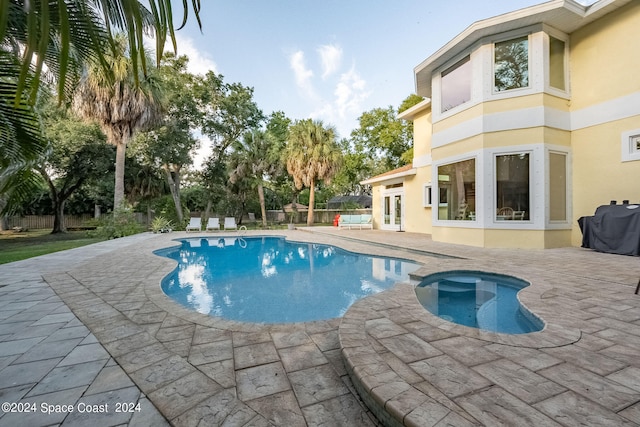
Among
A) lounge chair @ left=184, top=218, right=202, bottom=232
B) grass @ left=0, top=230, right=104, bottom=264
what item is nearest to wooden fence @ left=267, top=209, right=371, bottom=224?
lounge chair @ left=184, top=218, right=202, bottom=232

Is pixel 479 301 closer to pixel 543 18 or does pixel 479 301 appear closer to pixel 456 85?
pixel 456 85

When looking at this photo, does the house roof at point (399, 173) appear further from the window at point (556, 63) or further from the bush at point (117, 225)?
the bush at point (117, 225)

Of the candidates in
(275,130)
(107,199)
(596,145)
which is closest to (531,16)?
(596,145)

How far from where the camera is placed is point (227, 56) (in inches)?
709

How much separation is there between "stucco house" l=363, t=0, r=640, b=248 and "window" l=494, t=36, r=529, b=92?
1.0 inches

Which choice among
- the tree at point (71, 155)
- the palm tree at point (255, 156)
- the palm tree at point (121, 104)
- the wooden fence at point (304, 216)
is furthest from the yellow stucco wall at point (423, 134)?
the tree at point (71, 155)

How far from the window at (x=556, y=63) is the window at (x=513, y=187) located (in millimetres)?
2360

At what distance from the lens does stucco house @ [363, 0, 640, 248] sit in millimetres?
7332

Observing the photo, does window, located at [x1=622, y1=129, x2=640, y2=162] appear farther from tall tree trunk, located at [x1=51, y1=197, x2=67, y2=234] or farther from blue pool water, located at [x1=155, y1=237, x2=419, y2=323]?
tall tree trunk, located at [x1=51, y1=197, x2=67, y2=234]

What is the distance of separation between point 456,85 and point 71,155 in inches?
739

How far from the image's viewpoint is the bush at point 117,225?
43.1 feet

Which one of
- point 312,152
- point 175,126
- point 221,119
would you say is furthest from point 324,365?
point 221,119

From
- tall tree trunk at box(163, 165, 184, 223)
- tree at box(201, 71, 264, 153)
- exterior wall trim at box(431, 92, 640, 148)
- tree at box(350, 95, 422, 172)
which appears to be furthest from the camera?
tree at box(350, 95, 422, 172)

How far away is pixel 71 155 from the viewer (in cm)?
1535
